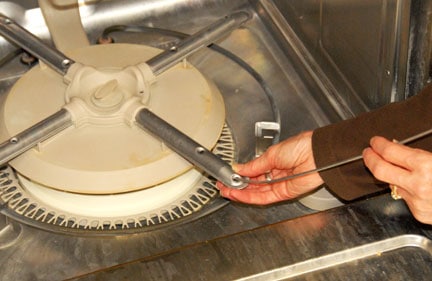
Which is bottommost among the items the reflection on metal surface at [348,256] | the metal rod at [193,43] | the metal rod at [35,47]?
the reflection on metal surface at [348,256]

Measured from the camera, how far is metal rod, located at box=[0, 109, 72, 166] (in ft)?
3.02

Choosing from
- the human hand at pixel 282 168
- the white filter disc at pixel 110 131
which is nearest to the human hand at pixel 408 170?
the human hand at pixel 282 168

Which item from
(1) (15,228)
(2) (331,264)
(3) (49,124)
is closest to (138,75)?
(3) (49,124)

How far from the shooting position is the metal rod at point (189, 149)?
0.87 meters

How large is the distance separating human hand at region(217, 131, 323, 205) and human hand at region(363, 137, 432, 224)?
138 mm

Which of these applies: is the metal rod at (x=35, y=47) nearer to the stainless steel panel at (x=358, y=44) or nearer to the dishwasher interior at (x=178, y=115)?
the dishwasher interior at (x=178, y=115)

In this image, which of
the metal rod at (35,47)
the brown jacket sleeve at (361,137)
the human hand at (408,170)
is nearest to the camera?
the human hand at (408,170)

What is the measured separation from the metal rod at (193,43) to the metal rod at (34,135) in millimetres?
147

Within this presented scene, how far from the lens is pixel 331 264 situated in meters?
0.83

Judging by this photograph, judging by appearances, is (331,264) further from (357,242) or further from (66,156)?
(66,156)

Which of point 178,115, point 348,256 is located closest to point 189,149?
point 178,115

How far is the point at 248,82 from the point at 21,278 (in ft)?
1.51

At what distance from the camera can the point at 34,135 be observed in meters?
0.93

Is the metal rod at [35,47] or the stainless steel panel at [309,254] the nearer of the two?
the stainless steel panel at [309,254]
